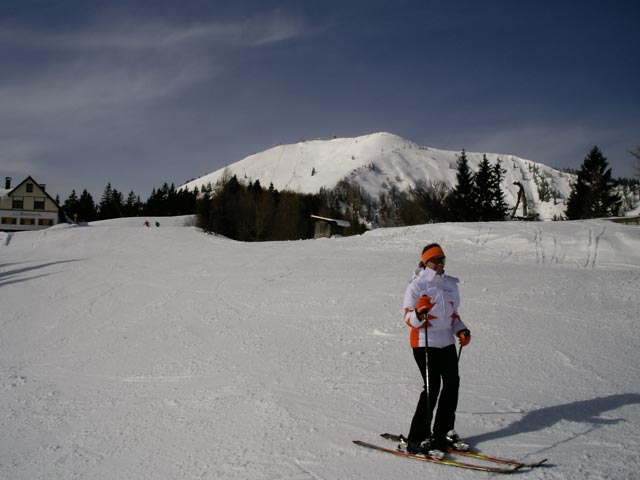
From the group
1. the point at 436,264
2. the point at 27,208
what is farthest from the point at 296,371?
the point at 27,208

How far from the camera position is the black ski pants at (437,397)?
4.23 metres

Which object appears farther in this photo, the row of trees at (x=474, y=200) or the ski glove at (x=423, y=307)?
the row of trees at (x=474, y=200)

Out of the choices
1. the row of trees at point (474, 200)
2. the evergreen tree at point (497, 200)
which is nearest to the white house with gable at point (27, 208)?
the row of trees at point (474, 200)

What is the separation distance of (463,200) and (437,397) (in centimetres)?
4093

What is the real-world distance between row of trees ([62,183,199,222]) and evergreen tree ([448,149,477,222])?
55.5m

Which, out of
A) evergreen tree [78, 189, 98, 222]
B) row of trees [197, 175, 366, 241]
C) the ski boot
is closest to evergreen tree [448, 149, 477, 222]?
row of trees [197, 175, 366, 241]

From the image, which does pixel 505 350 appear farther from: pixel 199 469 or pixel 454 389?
pixel 199 469

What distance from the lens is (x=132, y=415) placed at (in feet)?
18.0

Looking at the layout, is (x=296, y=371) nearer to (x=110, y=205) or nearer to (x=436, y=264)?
(x=436, y=264)

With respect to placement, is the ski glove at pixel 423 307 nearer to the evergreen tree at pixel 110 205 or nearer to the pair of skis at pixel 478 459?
the pair of skis at pixel 478 459

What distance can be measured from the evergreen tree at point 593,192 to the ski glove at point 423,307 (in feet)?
137

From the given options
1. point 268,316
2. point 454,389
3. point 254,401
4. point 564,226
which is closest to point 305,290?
point 268,316

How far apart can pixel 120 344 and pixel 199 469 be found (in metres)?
5.65

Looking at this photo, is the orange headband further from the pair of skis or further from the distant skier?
the pair of skis
